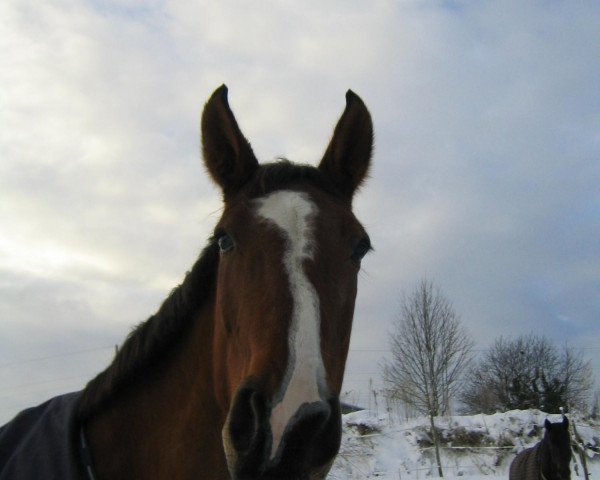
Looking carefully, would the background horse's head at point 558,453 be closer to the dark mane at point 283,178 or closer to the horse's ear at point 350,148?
the horse's ear at point 350,148

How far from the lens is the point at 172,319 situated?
3111 millimetres

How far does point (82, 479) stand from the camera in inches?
108

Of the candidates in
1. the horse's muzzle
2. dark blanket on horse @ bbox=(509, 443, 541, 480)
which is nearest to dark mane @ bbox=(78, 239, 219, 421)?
the horse's muzzle

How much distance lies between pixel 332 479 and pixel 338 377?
16756 millimetres

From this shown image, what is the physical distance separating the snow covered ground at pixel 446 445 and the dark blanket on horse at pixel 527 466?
6424mm

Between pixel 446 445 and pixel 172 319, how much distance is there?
898 inches

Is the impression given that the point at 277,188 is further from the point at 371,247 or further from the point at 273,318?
the point at 273,318

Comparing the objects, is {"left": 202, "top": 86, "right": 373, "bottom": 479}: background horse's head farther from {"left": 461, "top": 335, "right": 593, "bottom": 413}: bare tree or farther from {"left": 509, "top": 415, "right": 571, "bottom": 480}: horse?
{"left": 461, "top": 335, "right": 593, "bottom": 413}: bare tree

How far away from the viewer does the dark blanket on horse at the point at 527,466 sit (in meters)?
12.0

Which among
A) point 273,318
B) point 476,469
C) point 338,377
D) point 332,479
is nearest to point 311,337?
point 273,318

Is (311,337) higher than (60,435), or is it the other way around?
(311,337)

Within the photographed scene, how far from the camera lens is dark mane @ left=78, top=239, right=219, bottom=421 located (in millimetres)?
3035

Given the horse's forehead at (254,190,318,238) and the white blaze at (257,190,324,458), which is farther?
the horse's forehead at (254,190,318,238)

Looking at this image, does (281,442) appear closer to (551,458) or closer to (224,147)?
(224,147)
